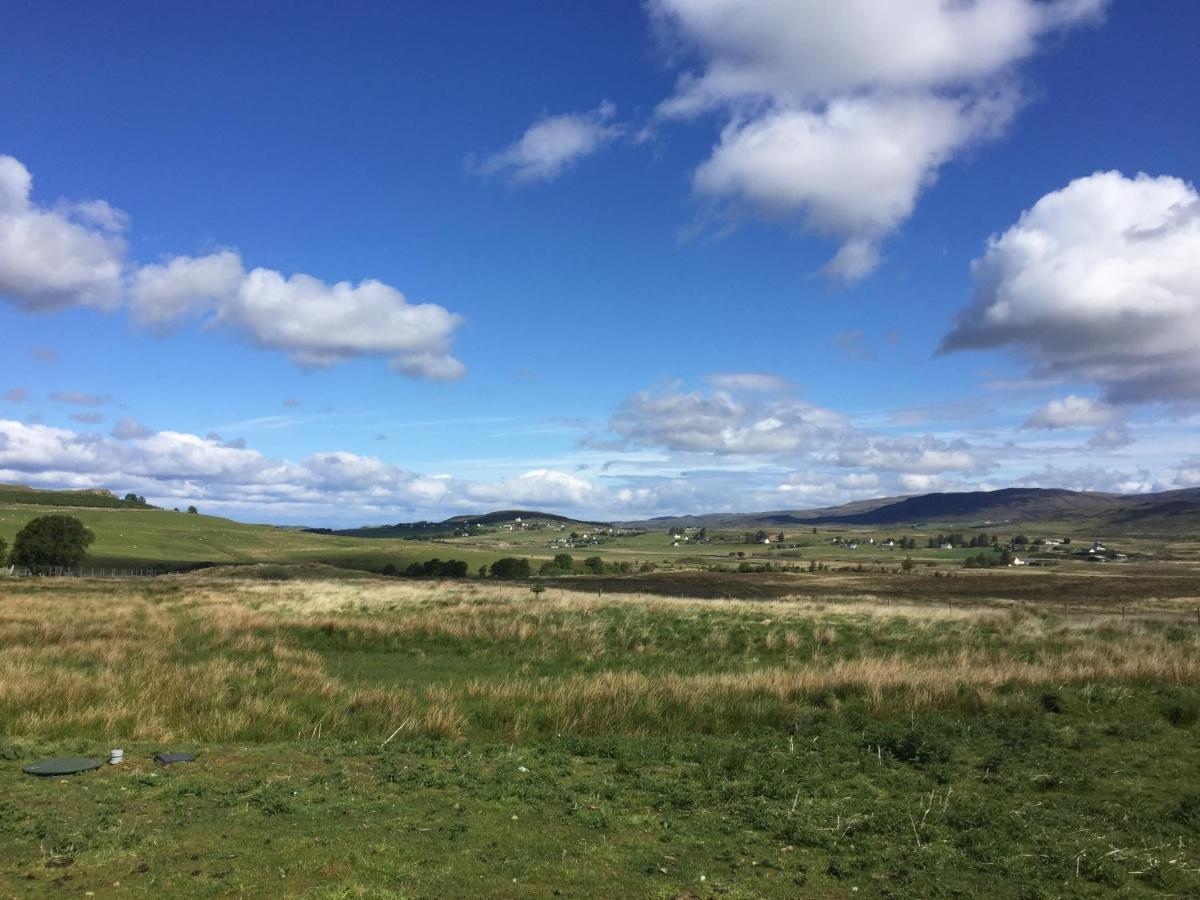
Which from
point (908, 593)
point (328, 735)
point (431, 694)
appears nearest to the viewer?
point (328, 735)

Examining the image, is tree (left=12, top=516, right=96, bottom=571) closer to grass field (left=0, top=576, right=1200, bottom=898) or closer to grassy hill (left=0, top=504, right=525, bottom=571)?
grassy hill (left=0, top=504, right=525, bottom=571)

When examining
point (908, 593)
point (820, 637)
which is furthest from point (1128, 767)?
point (908, 593)

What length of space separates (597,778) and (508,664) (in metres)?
10.6

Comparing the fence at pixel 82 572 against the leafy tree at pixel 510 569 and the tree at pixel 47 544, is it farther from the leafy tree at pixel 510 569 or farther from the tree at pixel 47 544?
the leafy tree at pixel 510 569

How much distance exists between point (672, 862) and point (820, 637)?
63.9ft

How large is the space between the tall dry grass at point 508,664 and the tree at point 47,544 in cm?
5106

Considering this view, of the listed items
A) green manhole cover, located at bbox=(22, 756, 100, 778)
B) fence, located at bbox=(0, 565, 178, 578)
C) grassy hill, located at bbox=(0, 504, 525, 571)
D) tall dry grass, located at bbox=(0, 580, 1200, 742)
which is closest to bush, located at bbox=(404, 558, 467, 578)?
grassy hill, located at bbox=(0, 504, 525, 571)

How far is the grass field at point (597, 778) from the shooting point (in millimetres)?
6234

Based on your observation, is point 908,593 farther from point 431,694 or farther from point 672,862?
point 672,862

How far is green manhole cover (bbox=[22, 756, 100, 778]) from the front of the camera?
8.34m

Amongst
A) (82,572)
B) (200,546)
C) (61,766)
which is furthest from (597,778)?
(200,546)

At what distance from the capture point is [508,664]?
19.4 metres

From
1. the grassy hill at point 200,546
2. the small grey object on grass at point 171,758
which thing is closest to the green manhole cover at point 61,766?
the small grey object on grass at point 171,758

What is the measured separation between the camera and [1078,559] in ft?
491
